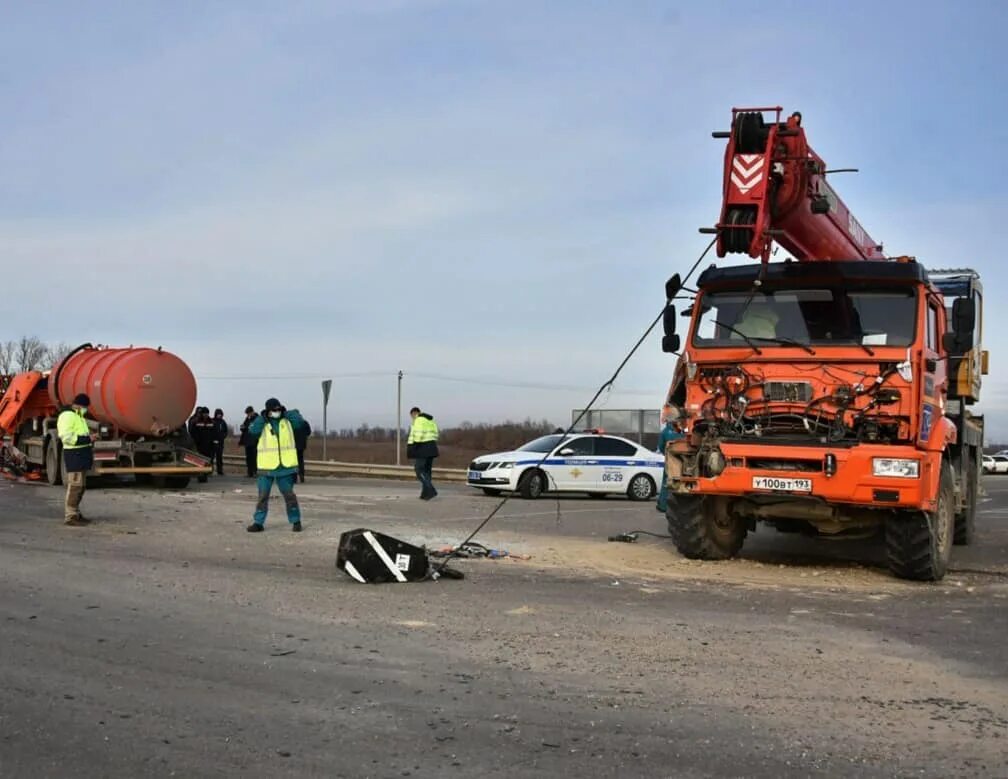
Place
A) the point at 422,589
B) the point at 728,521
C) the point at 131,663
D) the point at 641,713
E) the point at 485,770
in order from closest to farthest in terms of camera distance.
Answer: the point at 485,770 < the point at 641,713 < the point at 131,663 < the point at 422,589 < the point at 728,521

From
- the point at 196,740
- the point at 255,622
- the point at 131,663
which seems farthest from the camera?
the point at 255,622

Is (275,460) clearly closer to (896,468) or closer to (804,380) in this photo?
(804,380)

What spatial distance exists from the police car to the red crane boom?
10.5 metres

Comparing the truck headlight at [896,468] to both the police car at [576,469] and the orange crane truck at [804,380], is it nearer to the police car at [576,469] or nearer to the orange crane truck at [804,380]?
the orange crane truck at [804,380]

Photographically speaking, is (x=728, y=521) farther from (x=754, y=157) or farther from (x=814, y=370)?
(x=754, y=157)

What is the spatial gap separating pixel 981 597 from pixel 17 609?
8.25 metres

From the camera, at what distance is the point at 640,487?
21234 millimetres

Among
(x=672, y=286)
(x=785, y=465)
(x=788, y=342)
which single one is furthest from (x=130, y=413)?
(x=785, y=465)

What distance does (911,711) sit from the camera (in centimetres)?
547

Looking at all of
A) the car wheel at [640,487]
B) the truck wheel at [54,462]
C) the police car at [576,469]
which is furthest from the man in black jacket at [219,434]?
the car wheel at [640,487]

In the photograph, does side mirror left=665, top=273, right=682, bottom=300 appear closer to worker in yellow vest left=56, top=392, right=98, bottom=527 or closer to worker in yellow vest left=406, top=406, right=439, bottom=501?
worker in yellow vest left=56, top=392, right=98, bottom=527

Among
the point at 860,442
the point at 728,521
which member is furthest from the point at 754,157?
the point at 728,521

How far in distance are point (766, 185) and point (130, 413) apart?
13804 millimetres

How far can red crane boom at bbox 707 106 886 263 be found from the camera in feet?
32.4
